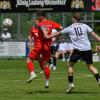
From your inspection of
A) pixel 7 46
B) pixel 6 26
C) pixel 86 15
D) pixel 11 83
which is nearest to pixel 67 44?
pixel 7 46

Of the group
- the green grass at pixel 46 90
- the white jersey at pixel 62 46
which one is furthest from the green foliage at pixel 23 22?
the green grass at pixel 46 90

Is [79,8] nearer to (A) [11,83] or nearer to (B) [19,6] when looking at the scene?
(B) [19,6]

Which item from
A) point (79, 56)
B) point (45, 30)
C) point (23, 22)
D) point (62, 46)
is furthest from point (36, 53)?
point (23, 22)

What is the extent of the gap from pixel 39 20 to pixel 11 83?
300cm

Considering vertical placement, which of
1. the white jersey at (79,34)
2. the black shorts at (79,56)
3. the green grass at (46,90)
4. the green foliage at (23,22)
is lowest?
the green foliage at (23,22)

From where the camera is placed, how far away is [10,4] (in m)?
40.9

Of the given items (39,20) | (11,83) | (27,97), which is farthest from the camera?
(11,83)

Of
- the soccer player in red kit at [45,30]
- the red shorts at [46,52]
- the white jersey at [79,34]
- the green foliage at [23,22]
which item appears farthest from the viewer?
the green foliage at [23,22]

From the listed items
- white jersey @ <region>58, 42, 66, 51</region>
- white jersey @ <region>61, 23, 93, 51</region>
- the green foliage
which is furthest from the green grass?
the green foliage

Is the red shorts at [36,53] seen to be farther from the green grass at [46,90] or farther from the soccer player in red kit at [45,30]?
the green grass at [46,90]

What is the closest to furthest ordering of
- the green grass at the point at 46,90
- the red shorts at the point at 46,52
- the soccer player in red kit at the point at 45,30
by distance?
the green grass at the point at 46,90, the soccer player in red kit at the point at 45,30, the red shorts at the point at 46,52

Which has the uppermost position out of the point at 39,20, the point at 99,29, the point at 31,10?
the point at 39,20

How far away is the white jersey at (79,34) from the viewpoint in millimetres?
16250

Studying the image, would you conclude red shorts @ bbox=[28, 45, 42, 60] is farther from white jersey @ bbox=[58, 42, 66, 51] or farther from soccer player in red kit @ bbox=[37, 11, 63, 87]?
Answer: white jersey @ bbox=[58, 42, 66, 51]
